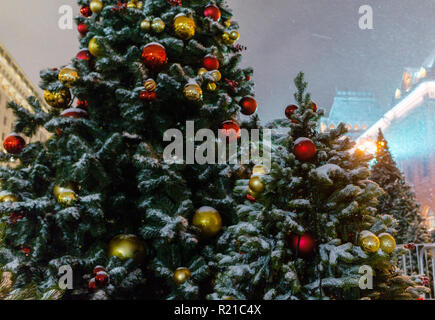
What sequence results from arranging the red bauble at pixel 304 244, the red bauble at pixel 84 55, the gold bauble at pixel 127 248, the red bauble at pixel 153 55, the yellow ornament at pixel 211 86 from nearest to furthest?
1. the red bauble at pixel 304 244
2. the gold bauble at pixel 127 248
3. the red bauble at pixel 153 55
4. the yellow ornament at pixel 211 86
5. the red bauble at pixel 84 55

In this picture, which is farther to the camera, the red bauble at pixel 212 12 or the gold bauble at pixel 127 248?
the red bauble at pixel 212 12

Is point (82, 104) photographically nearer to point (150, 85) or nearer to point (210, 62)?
point (150, 85)

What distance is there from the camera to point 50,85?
3344 millimetres

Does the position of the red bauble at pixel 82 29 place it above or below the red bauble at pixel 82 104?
above

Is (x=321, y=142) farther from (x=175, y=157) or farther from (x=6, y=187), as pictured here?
(x=6, y=187)

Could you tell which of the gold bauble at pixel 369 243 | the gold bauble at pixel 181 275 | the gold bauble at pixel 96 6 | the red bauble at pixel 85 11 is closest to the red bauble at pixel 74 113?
the gold bauble at pixel 96 6

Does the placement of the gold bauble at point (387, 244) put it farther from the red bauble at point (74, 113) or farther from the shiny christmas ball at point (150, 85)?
the red bauble at point (74, 113)

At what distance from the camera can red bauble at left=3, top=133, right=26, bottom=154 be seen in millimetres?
3295

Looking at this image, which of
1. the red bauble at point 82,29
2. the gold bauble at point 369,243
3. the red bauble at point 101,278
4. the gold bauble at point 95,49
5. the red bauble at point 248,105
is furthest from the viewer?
the red bauble at point 82,29

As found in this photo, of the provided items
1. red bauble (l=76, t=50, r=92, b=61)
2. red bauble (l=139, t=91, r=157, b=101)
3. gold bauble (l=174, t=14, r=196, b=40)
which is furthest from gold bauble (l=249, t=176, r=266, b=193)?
red bauble (l=76, t=50, r=92, b=61)

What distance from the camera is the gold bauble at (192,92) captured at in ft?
10.1

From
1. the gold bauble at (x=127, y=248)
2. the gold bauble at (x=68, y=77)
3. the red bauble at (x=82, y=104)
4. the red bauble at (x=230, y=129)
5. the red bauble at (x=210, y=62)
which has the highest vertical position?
the red bauble at (x=210, y=62)

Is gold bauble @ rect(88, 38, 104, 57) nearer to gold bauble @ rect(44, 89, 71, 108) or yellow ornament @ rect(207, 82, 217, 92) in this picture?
gold bauble @ rect(44, 89, 71, 108)

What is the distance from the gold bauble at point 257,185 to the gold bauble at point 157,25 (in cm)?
211
